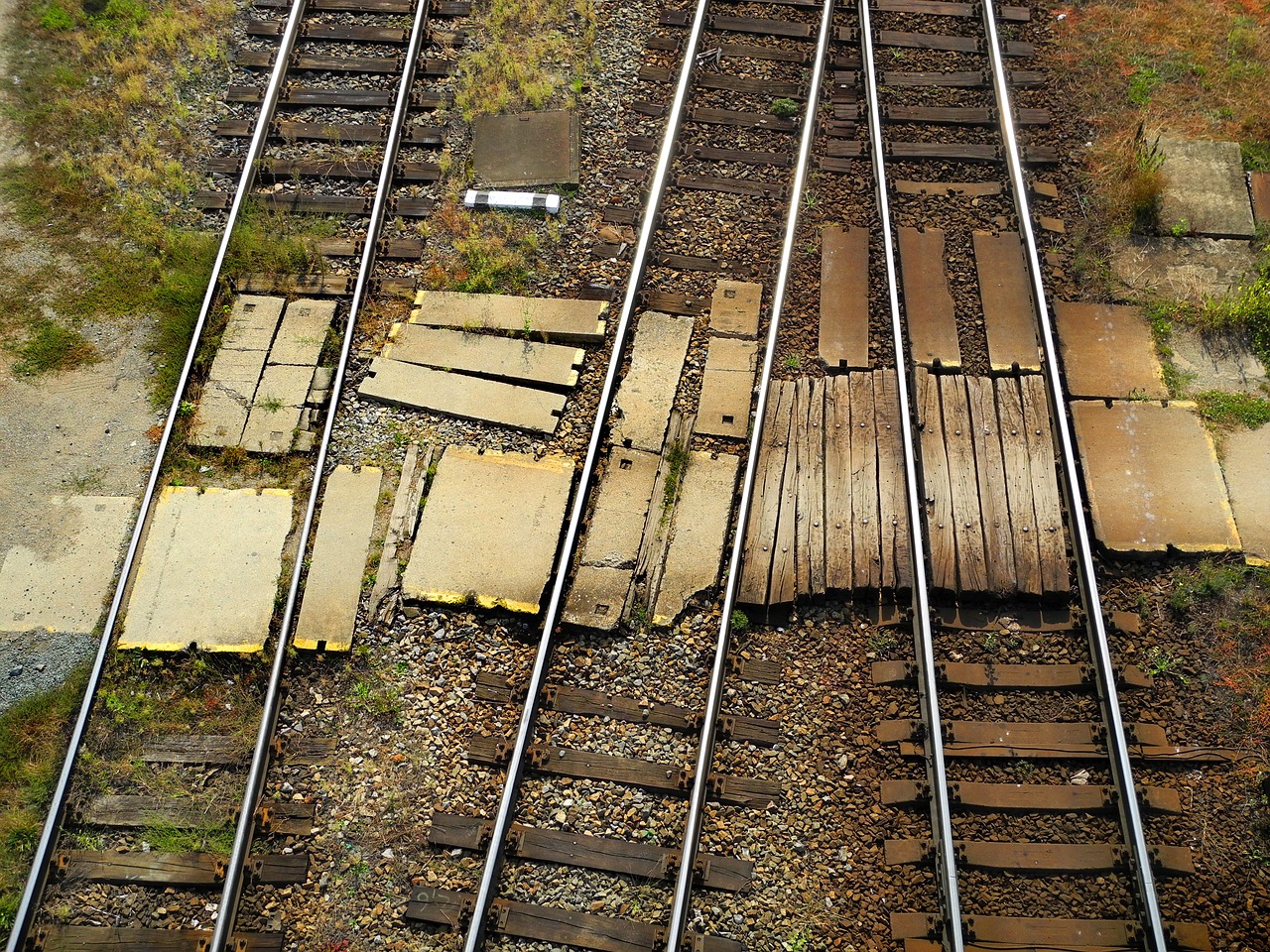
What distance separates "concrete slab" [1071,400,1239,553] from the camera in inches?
284

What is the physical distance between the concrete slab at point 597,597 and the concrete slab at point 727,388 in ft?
4.69

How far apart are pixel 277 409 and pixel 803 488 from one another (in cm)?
424

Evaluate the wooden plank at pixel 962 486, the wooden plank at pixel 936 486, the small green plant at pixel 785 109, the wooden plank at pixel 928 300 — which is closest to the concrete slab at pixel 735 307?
the wooden plank at pixel 928 300

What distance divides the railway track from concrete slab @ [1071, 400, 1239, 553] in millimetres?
5813

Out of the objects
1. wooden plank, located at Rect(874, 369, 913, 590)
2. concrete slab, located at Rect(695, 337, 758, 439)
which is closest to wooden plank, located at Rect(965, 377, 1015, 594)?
wooden plank, located at Rect(874, 369, 913, 590)

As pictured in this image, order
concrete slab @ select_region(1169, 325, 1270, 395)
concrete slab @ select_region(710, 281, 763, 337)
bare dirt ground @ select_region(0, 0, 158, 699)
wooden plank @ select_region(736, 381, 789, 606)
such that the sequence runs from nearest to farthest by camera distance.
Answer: wooden plank @ select_region(736, 381, 789, 606) → bare dirt ground @ select_region(0, 0, 158, 699) → concrete slab @ select_region(1169, 325, 1270, 395) → concrete slab @ select_region(710, 281, 763, 337)

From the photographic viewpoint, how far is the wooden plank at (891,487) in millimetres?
7066

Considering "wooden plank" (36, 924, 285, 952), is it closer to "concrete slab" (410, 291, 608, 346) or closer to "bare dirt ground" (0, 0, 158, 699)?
"bare dirt ground" (0, 0, 158, 699)

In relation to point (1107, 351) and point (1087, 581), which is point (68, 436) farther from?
point (1107, 351)

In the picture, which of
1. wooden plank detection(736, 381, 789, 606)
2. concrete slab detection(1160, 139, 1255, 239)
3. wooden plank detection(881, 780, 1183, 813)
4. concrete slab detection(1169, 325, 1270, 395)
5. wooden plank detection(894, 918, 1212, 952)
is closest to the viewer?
wooden plank detection(894, 918, 1212, 952)

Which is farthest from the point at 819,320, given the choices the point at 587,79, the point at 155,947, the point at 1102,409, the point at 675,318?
the point at 155,947

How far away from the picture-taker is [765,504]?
291 inches

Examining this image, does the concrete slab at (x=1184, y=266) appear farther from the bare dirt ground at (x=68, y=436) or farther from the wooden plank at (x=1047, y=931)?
the bare dirt ground at (x=68, y=436)

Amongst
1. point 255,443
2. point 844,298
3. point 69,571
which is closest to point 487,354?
point 255,443
